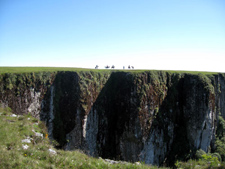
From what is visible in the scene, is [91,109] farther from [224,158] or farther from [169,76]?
[224,158]

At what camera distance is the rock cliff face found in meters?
16.4

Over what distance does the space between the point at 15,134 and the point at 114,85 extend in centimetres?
1510

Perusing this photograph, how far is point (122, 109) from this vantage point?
2047 cm

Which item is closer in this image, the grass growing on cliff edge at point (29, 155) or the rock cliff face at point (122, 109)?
the grass growing on cliff edge at point (29, 155)

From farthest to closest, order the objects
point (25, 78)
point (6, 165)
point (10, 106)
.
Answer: point (25, 78), point (10, 106), point (6, 165)

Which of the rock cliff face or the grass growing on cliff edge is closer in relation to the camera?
the grass growing on cliff edge

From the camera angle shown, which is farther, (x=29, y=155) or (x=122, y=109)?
(x=122, y=109)

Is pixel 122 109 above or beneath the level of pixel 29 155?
beneath

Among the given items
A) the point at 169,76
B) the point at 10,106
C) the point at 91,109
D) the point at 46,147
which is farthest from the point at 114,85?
the point at 46,147

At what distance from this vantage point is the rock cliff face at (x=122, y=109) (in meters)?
16.4

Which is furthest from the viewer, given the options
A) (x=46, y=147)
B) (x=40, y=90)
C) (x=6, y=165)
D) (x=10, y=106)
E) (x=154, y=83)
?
(x=154, y=83)

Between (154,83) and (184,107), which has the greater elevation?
(154,83)

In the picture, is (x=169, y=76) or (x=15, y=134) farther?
(x=169, y=76)

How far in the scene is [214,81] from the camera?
24641mm
